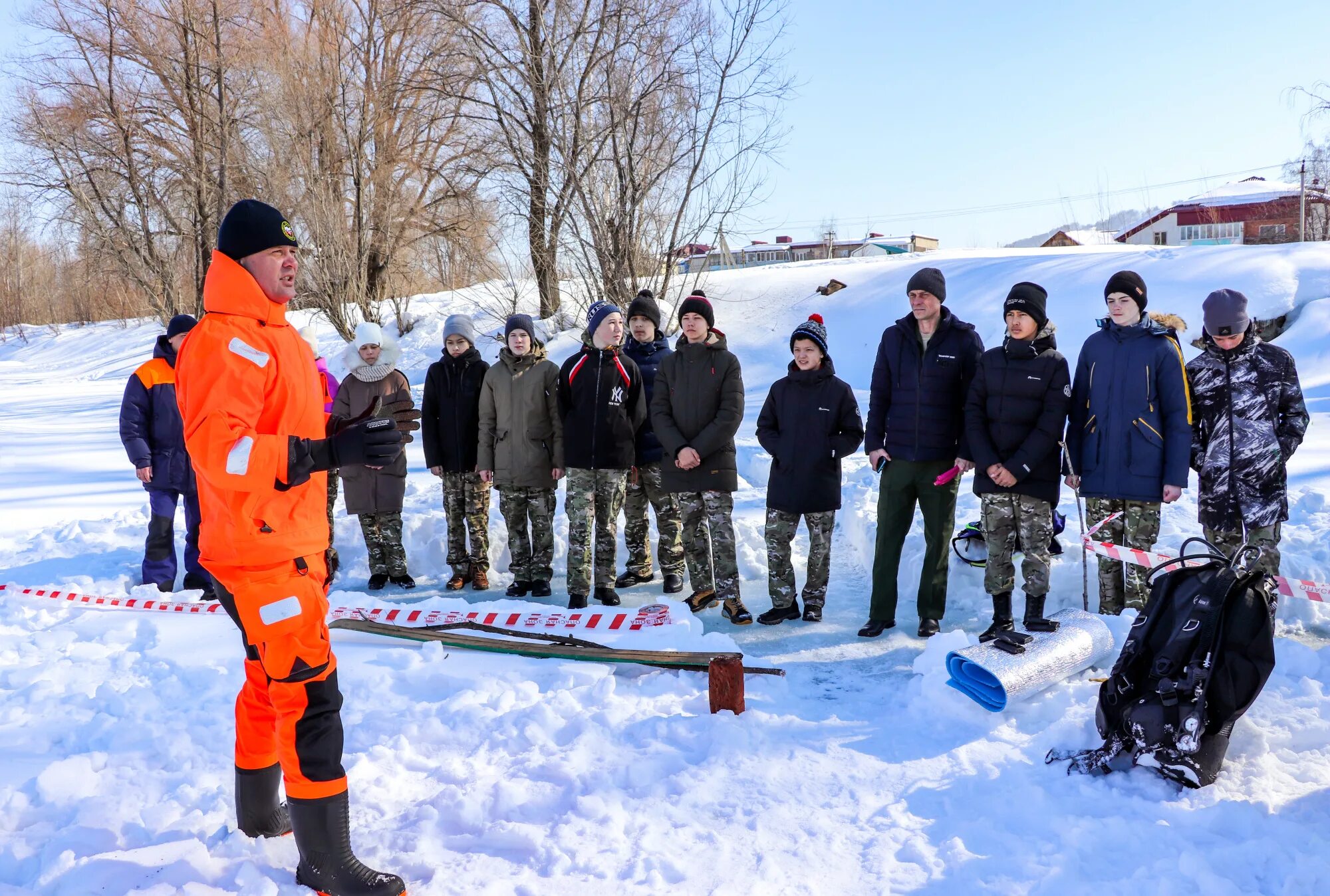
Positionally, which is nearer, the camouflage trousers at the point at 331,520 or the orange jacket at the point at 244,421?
the orange jacket at the point at 244,421

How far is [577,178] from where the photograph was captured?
1118 cm

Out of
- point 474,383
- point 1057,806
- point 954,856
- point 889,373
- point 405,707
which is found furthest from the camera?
point 474,383

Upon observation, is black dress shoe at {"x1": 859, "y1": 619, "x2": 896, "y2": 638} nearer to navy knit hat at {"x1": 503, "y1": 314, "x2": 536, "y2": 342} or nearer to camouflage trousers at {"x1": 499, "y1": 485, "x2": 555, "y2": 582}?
camouflage trousers at {"x1": 499, "y1": 485, "x2": 555, "y2": 582}

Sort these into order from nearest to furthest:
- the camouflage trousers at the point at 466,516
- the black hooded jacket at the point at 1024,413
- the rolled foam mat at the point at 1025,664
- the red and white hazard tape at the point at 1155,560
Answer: the red and white hazard tape at the point at 1155,560 → the rolled foam mat at the point at 1025,664 → the black hooded jacket at the point at 1024,413 → the camouflage trousers at the point at 466,516

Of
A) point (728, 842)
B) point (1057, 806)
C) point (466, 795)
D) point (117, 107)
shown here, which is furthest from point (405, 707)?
point (117, 107)

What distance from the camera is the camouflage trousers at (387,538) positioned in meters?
6.98

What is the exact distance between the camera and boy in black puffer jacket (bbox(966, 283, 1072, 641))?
17.1 ft

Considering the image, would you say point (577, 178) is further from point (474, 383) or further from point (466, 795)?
point (466, 795)

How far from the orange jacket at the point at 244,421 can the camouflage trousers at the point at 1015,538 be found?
13.1ft

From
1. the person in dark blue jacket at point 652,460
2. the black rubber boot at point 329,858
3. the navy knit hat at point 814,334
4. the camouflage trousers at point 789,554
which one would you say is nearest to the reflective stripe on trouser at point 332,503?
the person in dark blue jacket at point 652,460

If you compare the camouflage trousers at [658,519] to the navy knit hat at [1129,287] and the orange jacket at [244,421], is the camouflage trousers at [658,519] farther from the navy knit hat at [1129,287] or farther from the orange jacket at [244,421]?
the orange jacket at [244,421]

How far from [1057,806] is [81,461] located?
13.3m

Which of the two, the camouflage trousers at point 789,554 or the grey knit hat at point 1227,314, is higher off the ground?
the grey knit hat at point 1227,314

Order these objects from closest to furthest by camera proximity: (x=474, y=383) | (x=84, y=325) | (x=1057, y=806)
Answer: (x=1057, y=806) < (x=474, y=383) < (x=84, y=325)
